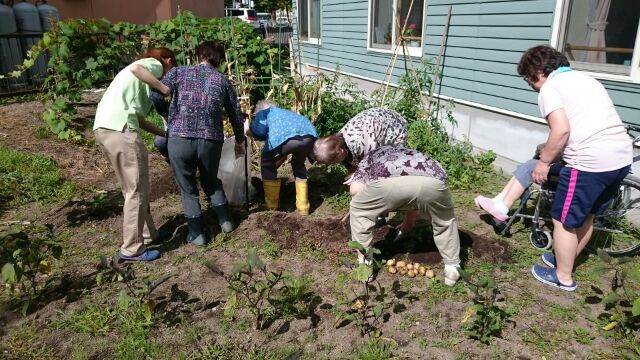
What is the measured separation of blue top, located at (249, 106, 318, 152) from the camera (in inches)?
161

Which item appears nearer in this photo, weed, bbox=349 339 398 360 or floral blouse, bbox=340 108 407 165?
weed, bbox=349 339 398 360

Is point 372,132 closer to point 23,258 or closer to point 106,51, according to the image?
point 23,258

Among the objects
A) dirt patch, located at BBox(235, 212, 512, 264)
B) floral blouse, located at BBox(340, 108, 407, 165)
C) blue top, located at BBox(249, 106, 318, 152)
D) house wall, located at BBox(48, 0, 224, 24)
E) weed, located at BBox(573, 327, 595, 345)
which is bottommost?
weed, located at BBox(573, 327, 595, 345)

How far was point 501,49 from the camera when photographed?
5.45m

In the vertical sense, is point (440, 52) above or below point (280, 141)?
above

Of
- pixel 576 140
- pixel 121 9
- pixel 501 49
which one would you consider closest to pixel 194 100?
pixel 576 140

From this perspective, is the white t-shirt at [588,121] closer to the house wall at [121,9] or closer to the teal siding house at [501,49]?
the teal siding house at [501,49]

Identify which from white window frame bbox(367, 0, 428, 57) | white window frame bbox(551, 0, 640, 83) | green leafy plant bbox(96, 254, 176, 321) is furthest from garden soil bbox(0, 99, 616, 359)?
white window frame bbox(367, 0, 428, 57)

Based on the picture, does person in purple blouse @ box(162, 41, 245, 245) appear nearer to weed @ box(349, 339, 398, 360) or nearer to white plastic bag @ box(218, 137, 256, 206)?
white plastic bag @ box(218, 137, 256, 206)

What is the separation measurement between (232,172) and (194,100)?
1.10m

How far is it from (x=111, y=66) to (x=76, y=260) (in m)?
4.41

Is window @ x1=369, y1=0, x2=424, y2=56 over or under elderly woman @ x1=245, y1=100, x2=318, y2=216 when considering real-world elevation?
over

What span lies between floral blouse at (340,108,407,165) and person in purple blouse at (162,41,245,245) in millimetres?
1066

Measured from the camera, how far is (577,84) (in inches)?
110
